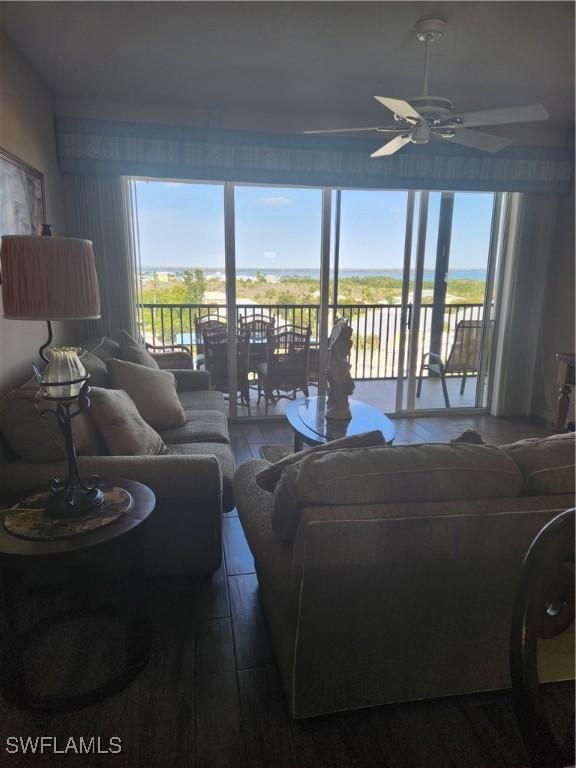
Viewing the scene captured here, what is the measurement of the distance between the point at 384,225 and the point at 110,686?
4194mm

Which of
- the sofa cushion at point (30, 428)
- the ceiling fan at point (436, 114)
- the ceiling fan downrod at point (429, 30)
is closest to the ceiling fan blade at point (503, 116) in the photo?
the ceiling fan at point (436, 114)

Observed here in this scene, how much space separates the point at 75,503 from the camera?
5.10 ft

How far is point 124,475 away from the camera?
1.87m

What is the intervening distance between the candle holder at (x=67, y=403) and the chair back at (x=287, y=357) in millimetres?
2999

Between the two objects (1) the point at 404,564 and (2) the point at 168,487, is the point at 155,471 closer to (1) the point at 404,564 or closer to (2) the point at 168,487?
(2) the point at 168,487

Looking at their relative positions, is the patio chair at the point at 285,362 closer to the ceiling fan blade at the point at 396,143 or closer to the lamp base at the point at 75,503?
the ceiling fan blade at the point at 396,143

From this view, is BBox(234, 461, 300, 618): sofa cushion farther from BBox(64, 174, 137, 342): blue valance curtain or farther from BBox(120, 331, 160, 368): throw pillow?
BBox(64, 174, 137, 342): blue valance curtain

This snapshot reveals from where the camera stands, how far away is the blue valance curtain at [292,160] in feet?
11.7

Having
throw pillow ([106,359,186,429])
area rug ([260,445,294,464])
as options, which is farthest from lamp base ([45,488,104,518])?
area rug ([260,445,294,464])

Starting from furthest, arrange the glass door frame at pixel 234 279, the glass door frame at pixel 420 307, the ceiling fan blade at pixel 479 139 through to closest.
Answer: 1. the glass door frame at pixel 420 307
2. the glass door frame at pixel 234 279
3. the ceiling fan blade at pixel 479 139

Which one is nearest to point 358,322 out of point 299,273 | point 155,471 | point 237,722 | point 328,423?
point 299,273

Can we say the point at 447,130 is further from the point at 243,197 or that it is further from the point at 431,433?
the point at 431,433

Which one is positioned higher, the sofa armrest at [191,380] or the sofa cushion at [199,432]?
the sofa armrest at [191,380]

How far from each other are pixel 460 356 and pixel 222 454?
3263 mm
